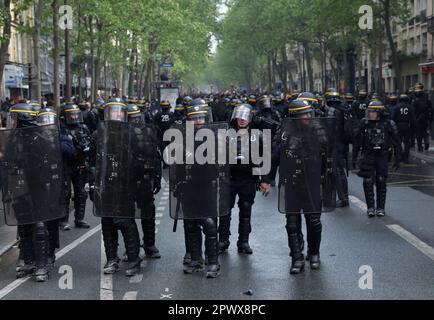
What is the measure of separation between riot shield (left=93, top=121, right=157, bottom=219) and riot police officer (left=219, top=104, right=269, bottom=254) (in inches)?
39.9

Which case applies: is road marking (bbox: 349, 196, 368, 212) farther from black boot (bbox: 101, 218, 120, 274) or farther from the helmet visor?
black boot (bbox: 101, 218, 120, 274)

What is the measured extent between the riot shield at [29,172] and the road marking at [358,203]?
585cm

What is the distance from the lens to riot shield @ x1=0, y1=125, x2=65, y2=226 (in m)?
7.88

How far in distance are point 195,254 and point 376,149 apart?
4.64 meters

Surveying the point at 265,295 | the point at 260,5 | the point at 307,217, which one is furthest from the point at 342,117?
the point at 260,5

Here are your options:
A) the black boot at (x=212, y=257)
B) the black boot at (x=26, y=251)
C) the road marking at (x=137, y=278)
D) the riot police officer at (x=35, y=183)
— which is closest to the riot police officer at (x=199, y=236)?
the black boot at (x=212, y=257)

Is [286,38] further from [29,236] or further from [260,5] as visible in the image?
[29,236]

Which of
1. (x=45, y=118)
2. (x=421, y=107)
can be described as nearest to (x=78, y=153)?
(x=45, y=118)

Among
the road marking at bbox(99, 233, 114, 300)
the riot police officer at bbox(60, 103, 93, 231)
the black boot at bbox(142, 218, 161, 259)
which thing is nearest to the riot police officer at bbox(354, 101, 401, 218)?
the black boot at bbox(142, 218, 161, 259)

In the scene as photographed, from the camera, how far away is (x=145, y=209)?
8242 millimetres
